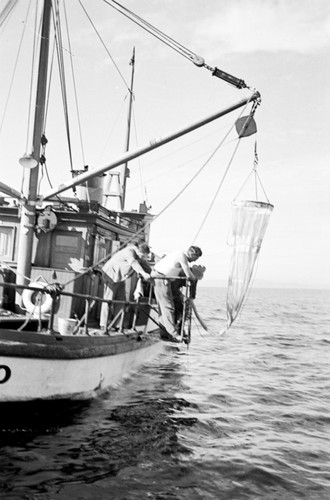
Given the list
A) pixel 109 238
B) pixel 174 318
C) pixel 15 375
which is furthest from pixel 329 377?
pixel 15 375

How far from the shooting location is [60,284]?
7883 millimetres

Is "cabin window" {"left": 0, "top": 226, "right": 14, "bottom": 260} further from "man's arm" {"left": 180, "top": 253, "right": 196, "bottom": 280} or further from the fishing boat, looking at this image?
"man's arm" {"left": 180, "top": 253, "right": 196, "bottom": 280}

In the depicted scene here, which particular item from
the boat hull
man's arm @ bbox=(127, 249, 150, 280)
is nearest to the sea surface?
the boat hull

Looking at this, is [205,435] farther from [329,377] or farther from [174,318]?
[329,377]

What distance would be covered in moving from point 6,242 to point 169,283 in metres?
4.43

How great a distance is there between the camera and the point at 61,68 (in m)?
11.9

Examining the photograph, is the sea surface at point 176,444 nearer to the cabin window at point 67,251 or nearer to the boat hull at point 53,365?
the boat hull at point 53,365

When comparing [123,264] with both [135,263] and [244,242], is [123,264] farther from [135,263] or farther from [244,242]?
[244,242]

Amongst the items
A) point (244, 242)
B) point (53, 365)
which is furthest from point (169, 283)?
point (53, 365)

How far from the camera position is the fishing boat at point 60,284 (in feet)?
24.1

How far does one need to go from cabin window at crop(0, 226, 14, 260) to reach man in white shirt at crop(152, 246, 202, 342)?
386cm

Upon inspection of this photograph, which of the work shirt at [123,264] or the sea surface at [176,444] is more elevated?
the work shirt at [123,264]

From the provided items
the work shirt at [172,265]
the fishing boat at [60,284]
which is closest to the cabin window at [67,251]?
the fishing boat at [60,284]

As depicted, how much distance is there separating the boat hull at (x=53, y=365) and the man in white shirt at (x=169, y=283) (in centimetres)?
130
